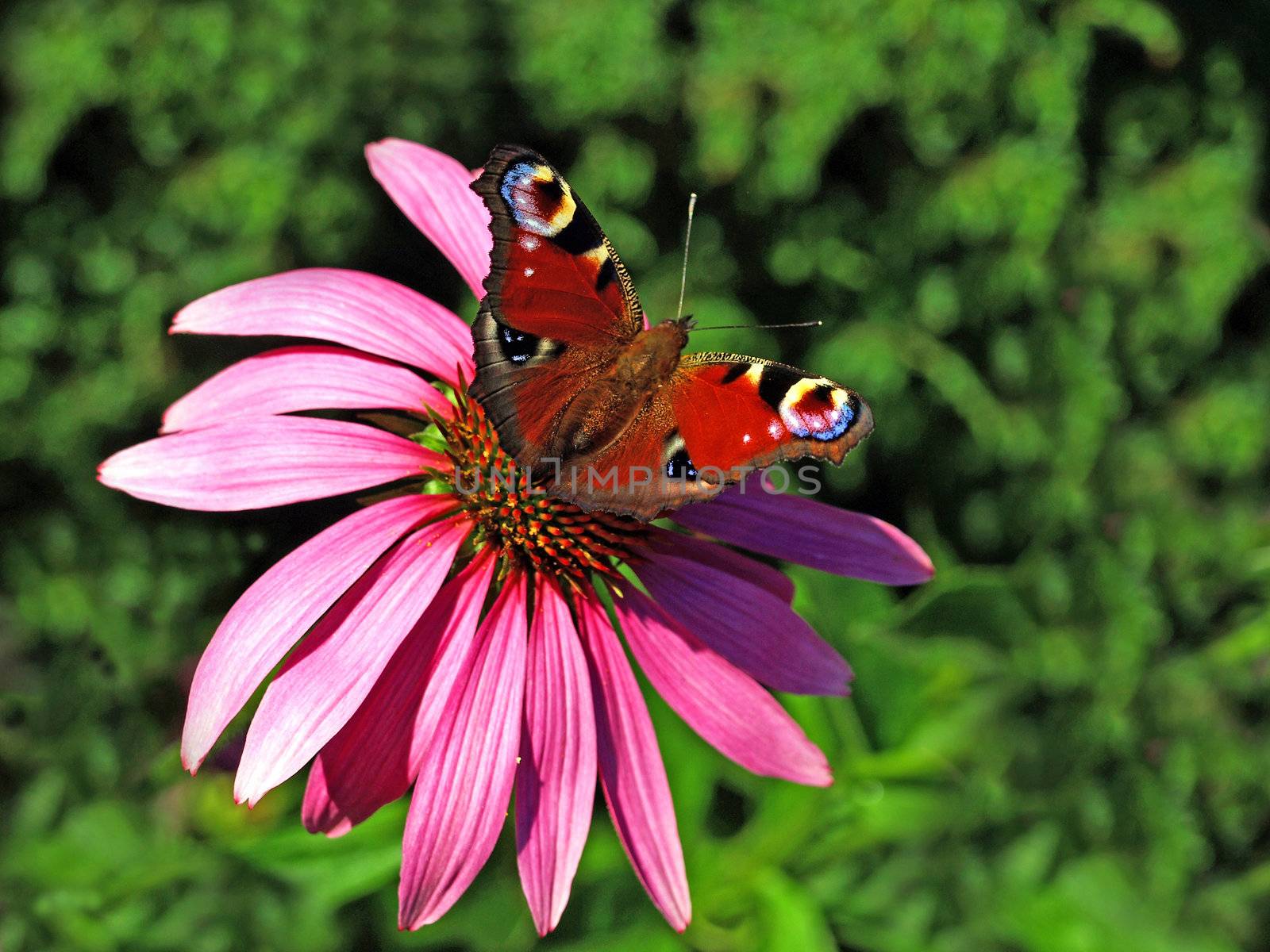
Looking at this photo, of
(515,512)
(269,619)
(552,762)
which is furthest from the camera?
(515,512)

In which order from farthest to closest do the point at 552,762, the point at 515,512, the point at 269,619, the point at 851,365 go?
the point at 851,365
the point at 515,512
the point at 552,762
the point at 269,619

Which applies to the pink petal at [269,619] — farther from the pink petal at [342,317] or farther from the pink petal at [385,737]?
the pink petal at [342,317]

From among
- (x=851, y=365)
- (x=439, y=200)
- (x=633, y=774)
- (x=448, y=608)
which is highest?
(x=439, y=200)

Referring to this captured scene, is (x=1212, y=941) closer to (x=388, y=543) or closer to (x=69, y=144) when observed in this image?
(x=388, y=543)

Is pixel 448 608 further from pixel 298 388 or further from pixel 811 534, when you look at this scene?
pixel 811 534

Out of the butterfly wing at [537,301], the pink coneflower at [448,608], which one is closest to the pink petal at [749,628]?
the pink coneflower at [448,608]

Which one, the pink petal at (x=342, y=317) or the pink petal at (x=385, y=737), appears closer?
the pink petal at (x=385, y=737)

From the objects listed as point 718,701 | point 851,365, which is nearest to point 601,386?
point 718,701
